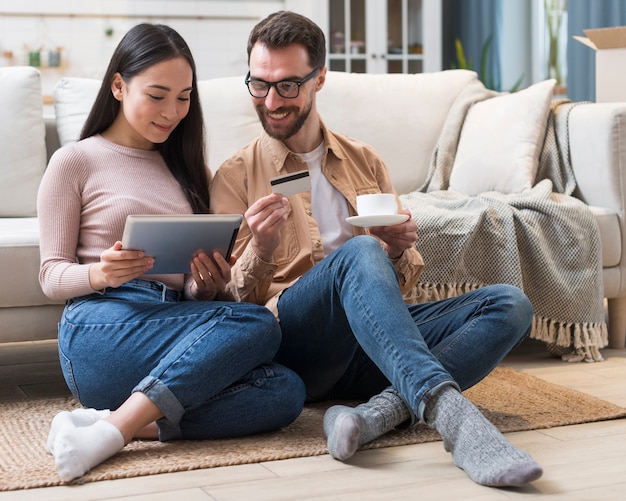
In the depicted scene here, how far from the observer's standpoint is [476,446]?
1460mm

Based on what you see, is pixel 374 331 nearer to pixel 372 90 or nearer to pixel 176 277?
pixel 176 277

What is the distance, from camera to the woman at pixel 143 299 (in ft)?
5.25

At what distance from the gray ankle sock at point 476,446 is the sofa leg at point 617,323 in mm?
1429

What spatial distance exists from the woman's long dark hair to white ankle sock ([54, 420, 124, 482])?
0.56 m

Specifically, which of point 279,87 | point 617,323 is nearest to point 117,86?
point 279,87

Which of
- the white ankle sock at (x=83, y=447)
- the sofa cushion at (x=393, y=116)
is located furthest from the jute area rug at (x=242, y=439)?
the sofa cushion at (x=393, y=116)

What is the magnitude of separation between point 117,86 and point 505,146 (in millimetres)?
1484

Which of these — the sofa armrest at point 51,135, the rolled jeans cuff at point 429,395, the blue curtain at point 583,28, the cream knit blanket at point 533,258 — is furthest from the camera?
the blue curtain at point 583,28

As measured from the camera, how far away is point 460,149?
122 inches

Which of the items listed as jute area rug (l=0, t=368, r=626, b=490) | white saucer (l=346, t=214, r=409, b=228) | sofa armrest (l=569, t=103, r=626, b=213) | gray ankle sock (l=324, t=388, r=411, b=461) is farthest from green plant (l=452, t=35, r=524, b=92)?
gray ankle sock (l=324, t=388, r=411, b=461)

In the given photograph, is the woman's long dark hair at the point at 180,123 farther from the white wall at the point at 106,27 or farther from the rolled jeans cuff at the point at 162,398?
the white wall at the point at 106,27

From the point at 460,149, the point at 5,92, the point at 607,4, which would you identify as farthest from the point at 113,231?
the point at 607,4

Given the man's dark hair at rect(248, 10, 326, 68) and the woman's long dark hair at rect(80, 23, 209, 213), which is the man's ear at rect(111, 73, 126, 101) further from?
the man's dark hair at rect(248, 10, 326, 68)

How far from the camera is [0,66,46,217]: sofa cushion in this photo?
8.91 ft
